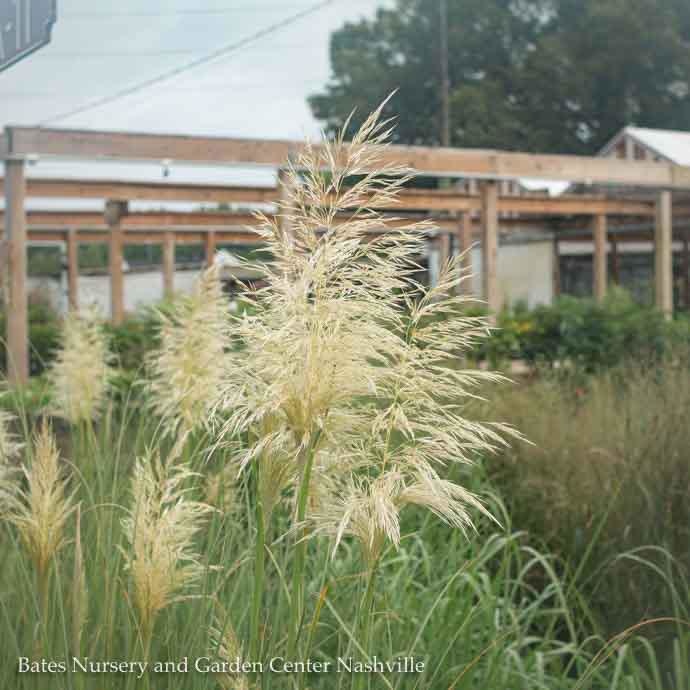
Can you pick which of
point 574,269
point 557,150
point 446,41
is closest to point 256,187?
point 574,269

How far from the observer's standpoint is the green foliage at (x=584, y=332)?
9359 mm

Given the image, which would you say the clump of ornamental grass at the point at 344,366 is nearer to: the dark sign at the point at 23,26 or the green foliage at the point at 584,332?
the dark sign at the point at 23,26

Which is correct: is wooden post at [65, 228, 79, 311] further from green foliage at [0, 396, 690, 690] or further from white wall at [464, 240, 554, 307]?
green foliage at [0, 396, 690, 690]

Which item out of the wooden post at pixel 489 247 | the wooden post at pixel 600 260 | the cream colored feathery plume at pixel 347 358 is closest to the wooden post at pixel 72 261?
the wooden post at pixel 600 260

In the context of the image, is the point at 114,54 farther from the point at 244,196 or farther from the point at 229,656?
the point at 229,656

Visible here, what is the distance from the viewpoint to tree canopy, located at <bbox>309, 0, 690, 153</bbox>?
3216cm

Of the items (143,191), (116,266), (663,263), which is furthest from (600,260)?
(116,266)

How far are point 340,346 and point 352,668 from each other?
2.02ft

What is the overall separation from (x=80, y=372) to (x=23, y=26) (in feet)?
3.58

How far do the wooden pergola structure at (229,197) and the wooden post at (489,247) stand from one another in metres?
0.01

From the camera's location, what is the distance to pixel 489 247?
33.8ft

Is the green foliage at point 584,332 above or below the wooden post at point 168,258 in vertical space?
below

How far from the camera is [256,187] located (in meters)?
13.6

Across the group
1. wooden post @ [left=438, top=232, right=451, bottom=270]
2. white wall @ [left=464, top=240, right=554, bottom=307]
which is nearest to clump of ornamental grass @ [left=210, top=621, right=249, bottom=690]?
wooden post @ [left=438, top=232, right=451, bottom=270]
